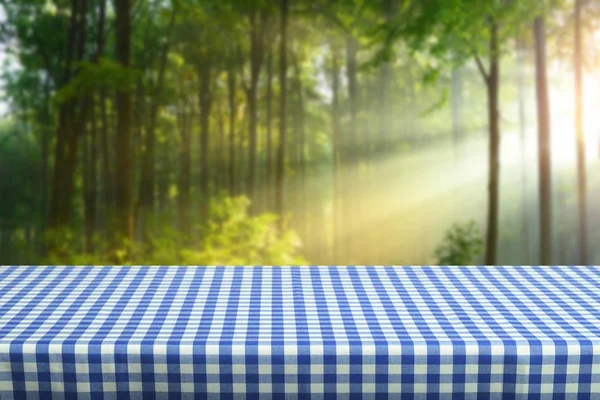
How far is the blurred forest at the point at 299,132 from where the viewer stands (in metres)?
4.90

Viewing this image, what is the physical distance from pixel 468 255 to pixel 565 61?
1.37 m

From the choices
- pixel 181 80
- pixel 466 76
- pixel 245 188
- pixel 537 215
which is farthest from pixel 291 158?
pixel 537 215

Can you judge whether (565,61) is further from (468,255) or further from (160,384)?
(160,384)

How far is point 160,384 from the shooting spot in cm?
126

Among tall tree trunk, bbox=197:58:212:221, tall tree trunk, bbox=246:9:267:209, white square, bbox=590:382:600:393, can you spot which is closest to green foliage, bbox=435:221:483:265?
tall tree trunk, bbox=246:9:267:209

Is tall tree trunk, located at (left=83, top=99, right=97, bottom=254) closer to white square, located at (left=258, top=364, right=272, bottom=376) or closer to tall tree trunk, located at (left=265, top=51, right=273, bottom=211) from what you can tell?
tall tree trunk, located at (left=265, top=51, right=273, bottom=211)

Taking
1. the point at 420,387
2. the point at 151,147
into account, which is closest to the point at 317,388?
the point at 420,387

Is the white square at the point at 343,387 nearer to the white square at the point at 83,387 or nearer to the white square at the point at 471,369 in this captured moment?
the white square at the point at 471,369

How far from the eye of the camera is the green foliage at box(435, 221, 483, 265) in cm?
510

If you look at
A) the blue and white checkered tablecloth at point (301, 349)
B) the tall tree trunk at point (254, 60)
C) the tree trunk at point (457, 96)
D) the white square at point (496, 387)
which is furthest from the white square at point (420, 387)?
the tree trunk at point (457, 96)

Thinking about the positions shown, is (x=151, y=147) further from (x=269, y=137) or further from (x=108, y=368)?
(x=108, y=368)

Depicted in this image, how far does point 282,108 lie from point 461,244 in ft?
4.76

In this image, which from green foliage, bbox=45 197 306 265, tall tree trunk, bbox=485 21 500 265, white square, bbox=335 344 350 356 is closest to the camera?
white square, bbox=335 344 350 356

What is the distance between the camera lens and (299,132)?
5008 millimetres
